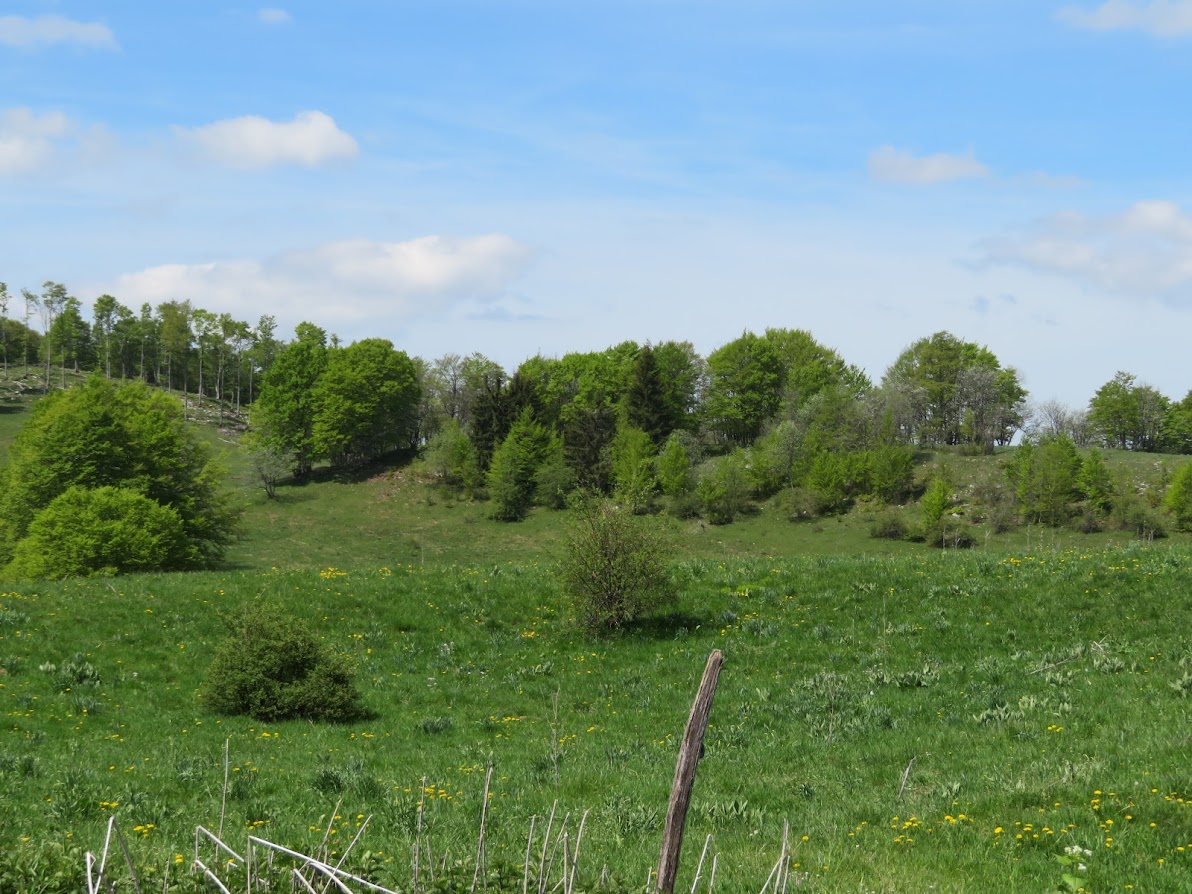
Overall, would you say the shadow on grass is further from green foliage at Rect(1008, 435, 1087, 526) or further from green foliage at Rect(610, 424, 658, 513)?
green foliage at Rect(1008, 435, 1087, 526)

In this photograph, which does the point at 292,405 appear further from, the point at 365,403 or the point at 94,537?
the point at 94,537

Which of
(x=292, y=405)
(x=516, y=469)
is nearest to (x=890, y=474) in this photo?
(x=516, y=469)

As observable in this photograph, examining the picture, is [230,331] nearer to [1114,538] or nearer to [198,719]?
[1114,538]

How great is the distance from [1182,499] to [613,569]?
68.3 meters

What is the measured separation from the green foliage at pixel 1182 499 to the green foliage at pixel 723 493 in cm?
3428

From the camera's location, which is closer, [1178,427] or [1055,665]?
[1055,665]

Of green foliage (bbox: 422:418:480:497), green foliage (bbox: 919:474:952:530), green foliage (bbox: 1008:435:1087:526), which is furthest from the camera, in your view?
green foliage (bbox: 422:418:480:497)

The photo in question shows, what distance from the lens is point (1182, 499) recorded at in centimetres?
7312

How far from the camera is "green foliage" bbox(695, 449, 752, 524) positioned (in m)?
83.3

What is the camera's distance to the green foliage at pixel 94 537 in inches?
1543

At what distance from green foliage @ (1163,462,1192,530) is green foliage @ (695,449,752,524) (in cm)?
3428

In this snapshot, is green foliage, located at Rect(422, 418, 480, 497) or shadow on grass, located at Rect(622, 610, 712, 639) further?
green foliage, located at Rect(422, 418, 480, 497)

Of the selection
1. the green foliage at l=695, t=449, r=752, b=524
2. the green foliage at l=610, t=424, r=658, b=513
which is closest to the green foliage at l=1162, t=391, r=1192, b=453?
the green foliage at l=695, t=449, r=752, b=524

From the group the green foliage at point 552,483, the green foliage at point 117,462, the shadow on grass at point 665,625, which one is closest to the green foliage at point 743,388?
the green foliage at point 552,483
